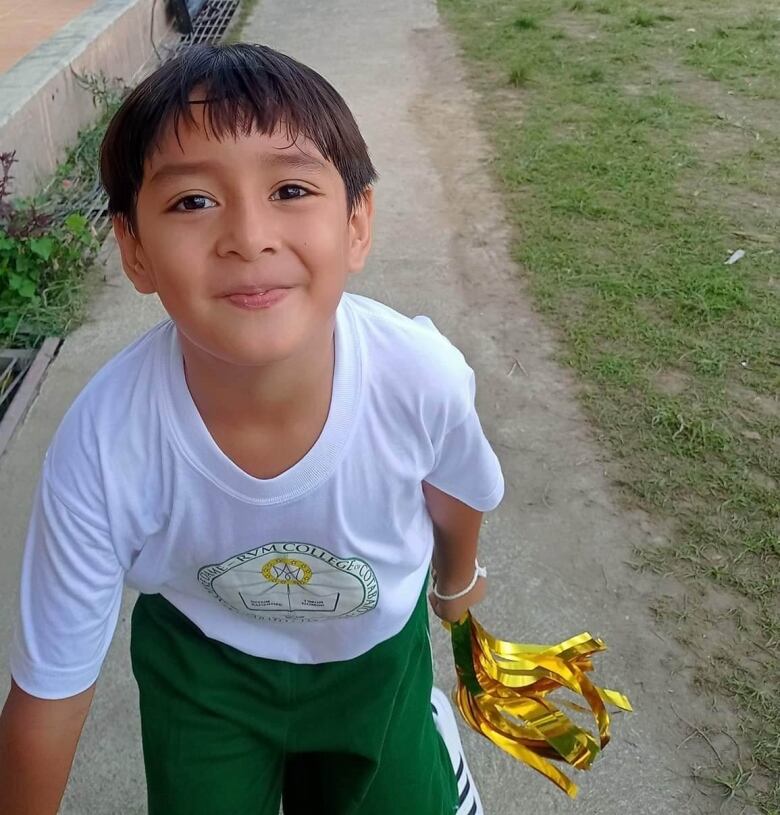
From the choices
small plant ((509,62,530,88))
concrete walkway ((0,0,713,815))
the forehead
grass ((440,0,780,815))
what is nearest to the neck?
the forehead

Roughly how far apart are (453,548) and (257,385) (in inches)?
19.7

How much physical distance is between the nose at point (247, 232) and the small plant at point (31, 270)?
232 centimetres

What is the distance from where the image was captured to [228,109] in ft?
3.21

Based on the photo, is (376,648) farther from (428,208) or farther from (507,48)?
(507,48)

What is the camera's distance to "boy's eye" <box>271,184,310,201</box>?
38.9 inches

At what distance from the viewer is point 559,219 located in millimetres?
3727

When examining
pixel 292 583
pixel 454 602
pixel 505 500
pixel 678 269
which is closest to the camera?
pixel 292 583

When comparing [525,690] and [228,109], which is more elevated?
[228,109]

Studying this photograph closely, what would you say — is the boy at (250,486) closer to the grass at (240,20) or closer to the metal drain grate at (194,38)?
the metal drain grate at (194,38)

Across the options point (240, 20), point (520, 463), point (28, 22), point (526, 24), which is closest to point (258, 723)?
point (520, 463)

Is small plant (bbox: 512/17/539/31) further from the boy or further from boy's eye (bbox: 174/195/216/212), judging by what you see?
boy's eye (bbox: 174/195/216/212)

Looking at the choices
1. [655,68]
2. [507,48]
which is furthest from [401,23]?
[655,68]

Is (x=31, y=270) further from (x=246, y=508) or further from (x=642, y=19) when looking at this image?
(x=642, y=19)

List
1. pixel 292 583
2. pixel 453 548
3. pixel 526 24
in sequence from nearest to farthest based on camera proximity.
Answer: pixel 292 583 → pixel 453 548 → pixel 526 24
